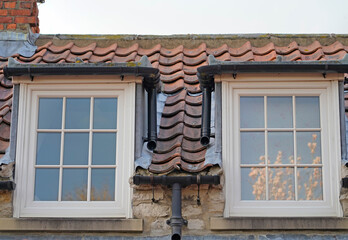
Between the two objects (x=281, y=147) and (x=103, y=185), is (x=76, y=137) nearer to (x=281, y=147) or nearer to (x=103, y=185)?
(x=103, y=185)

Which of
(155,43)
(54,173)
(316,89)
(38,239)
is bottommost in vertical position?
(38,239)

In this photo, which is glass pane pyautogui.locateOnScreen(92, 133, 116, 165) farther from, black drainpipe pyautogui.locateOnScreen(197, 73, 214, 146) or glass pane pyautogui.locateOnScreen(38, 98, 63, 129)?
black drainpipe pyautogui.locateOnScreen(197, 73, 214, 146)

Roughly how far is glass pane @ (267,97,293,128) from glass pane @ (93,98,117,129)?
1.56 meters

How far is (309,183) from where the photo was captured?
25.2ft

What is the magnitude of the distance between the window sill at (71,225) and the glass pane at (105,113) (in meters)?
1.01

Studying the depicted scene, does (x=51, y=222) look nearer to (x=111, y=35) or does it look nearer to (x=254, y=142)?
(x=254, y=142)

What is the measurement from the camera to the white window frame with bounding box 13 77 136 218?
7645 millimetres

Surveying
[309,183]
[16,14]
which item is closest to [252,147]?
[309,183]

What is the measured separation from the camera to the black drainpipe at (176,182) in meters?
7.40

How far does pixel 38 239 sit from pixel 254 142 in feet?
7.56

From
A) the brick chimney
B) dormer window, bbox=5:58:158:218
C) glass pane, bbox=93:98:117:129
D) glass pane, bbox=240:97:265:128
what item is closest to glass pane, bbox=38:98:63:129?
dormer window, bbox=5:58:158:218

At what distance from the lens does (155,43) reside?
9.97m

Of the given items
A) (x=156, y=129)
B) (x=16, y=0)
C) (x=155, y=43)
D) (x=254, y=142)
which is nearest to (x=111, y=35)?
(x=155, y=43)

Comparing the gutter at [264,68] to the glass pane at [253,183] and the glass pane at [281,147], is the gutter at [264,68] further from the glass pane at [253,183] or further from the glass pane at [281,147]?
the glass pane at [281,147]
